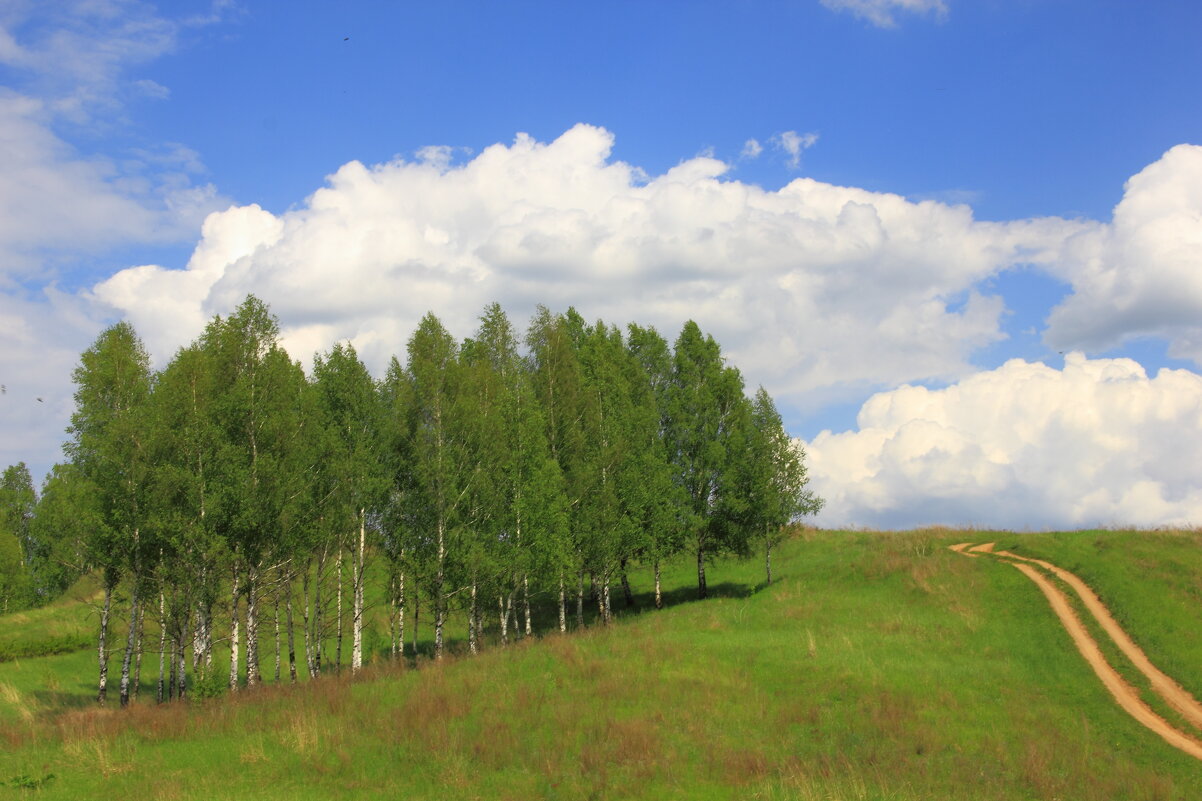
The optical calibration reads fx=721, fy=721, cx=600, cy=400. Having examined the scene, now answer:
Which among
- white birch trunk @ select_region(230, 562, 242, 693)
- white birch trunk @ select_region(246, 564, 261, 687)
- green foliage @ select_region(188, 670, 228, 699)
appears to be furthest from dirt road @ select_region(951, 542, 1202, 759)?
white birch trunk @ select_region(246, 564, 261, 687)

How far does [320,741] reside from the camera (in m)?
24.2

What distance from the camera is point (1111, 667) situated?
105ft

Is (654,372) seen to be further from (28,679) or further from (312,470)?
(28,679)

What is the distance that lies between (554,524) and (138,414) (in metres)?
22.1

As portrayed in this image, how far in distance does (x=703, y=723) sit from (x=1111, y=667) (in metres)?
20.3

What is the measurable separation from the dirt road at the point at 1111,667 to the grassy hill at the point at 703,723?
0.61m

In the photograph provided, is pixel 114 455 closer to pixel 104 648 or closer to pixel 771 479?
pixel 104 648

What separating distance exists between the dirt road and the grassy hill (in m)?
0.61

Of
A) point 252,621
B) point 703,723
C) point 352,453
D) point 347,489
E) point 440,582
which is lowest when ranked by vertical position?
point 703,723

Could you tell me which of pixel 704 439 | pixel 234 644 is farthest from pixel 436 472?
pixel 704 439

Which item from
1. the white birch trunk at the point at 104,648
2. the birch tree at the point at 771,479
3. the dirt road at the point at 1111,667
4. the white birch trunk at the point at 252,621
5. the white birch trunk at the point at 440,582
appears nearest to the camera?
the dirt road at the point at 1111,667

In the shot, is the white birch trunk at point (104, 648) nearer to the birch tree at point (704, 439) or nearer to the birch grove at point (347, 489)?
the birch grove at point (347, 489)

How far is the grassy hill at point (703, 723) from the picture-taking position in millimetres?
21297

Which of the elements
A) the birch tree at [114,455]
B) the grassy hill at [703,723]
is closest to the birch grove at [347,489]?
the birch tree at [114,455]
